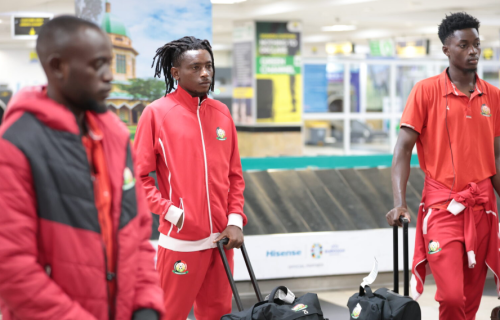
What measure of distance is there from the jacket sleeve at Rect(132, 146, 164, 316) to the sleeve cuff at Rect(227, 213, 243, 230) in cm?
123

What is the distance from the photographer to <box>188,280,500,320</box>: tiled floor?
458 centimetres

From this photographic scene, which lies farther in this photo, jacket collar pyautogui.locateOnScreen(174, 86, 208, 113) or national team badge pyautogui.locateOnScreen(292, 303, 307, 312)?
jacket collar pyautogui.locateOnScreen(174, 86, 208, 113)

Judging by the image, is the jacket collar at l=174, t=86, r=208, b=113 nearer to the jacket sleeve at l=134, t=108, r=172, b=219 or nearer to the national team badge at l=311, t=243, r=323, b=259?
the jacket sleeve at l=134, t=108, r=172, b=219

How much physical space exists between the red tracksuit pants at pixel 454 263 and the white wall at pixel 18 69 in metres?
16.6

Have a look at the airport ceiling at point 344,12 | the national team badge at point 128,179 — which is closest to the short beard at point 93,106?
the national team badge at point 128,179

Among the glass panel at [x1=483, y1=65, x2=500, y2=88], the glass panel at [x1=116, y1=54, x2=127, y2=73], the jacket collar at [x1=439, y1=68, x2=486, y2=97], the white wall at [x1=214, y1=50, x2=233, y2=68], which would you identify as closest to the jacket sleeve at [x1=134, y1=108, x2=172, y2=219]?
the jacket collar at [x1=439, y1=68, x2=486, y2=97]

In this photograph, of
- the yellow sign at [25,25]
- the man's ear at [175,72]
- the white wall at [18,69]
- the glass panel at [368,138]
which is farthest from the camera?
the white wall at [18,69]

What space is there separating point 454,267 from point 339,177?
9.65 ft

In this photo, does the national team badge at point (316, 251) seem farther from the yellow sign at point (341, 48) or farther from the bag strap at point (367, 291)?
the yellow sign at point (341, 48)

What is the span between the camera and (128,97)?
16.4ft

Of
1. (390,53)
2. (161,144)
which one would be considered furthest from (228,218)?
(390,53)

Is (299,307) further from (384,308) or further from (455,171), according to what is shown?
(455,171)

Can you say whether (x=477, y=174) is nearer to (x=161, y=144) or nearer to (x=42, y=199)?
(x=161, y=144)

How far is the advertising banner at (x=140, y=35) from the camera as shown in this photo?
4.86 metres
